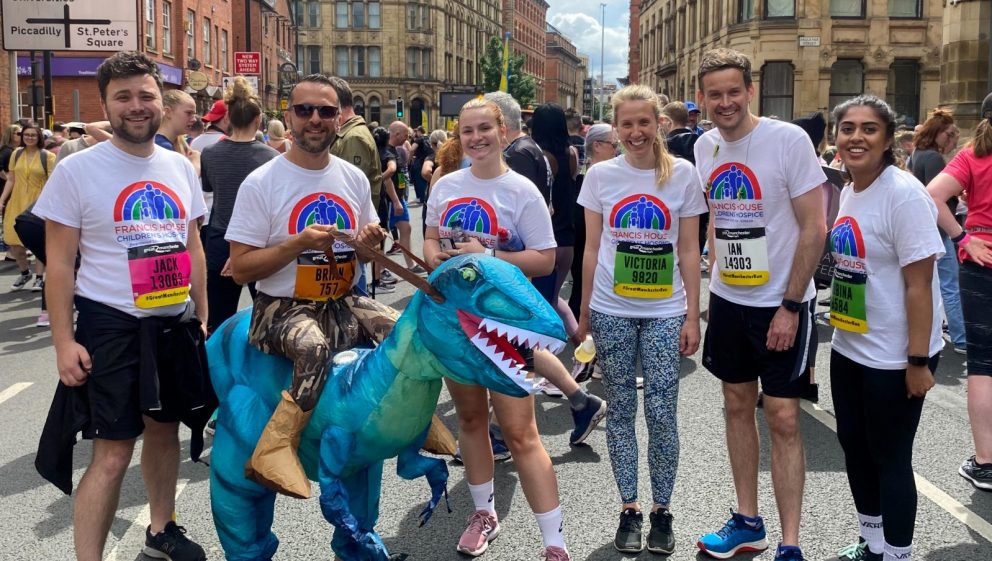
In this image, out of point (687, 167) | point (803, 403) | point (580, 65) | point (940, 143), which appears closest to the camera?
point (687, 167)

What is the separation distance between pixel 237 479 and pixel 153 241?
1.01 metres

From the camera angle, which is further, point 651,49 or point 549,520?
point 651,49

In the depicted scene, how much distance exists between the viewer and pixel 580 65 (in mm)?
190625

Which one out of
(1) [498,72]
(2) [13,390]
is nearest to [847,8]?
(2) [13,390]

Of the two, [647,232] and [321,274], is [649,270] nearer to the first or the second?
[647,232]

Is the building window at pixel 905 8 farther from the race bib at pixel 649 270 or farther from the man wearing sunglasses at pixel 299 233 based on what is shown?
the man wearing sunglasses at pixel 299 233

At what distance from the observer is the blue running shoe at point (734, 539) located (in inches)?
159

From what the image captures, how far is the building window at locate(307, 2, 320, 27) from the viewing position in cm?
8375

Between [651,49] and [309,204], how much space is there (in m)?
60.4

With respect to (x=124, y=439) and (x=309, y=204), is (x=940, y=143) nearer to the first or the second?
(x=309, y=204)

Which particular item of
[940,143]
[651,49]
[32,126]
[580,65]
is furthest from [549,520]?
[580,65]

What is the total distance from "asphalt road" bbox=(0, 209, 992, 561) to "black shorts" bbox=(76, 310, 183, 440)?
3.02 feet

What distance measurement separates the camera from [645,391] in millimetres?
4203

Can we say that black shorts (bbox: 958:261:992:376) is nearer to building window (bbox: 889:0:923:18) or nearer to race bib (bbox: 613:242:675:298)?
race bib (bbox: 613:242:675:298)
